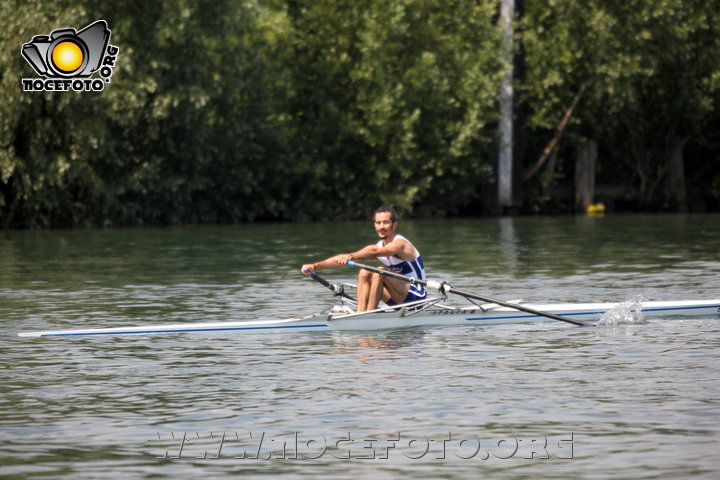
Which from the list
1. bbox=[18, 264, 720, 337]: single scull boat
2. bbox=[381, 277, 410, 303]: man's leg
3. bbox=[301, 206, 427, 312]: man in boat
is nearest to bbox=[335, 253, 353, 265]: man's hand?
bbox=[18, 264, 720, 337]: single scull boat

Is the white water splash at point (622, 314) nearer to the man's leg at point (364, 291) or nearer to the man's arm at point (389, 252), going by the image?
the man's arm at point (389, 252)

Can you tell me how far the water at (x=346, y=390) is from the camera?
30.2 feet

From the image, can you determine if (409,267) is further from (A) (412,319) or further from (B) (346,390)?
(B) (346,390)

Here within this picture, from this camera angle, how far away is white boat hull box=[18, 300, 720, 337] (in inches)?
634

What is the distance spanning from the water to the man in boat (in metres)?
0.65

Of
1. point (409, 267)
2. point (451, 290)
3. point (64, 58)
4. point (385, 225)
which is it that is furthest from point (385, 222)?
point (64, 58)

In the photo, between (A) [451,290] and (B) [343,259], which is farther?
(A) [451,290]

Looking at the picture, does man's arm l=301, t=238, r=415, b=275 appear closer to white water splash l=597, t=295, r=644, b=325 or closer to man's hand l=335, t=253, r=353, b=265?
man's hand l=335, t=253, r=353, b=265

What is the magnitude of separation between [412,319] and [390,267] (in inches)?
28.2

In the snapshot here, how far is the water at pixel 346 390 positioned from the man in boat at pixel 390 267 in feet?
2.15

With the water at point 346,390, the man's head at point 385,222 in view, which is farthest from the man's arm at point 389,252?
the water at point 346,390

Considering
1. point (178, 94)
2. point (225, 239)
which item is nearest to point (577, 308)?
point (225, 239)

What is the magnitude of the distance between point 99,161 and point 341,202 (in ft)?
33.7

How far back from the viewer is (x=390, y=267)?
674 inches
